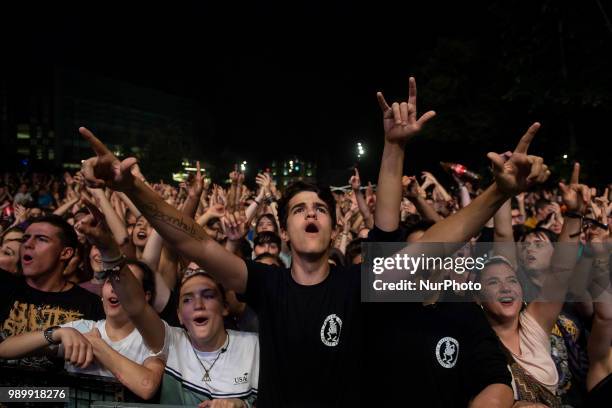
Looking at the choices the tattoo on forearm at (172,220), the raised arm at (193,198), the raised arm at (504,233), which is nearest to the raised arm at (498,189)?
the tattoo on forearm at (172,220)

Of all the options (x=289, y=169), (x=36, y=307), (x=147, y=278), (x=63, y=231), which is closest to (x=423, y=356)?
(x=147, y=278)

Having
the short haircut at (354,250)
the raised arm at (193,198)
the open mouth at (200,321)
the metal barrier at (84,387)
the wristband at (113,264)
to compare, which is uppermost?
the raised arm at (193,198)

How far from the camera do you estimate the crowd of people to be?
Result: 262 centimetres

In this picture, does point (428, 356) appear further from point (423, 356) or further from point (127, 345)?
point (127, 345)

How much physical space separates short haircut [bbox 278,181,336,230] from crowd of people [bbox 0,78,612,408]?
0.01 m

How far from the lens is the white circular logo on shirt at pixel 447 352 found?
2706 millimetres

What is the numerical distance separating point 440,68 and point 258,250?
25738 mm

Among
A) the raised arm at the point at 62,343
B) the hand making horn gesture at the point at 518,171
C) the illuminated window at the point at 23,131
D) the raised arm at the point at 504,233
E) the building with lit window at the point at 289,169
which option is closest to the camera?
the hand making horn gesture at the point at 518,171

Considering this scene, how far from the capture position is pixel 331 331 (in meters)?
2.63

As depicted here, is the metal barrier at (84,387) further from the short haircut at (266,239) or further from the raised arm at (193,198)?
the short haircut at (266,239)

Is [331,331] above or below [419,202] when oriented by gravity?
below

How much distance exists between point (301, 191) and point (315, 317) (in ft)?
2.49

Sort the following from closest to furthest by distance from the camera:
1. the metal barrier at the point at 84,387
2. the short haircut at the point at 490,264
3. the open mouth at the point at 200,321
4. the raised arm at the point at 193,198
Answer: the metal barrier at the point at 84,387
the open mouth at the point at 200,321
the short haircut at the point at 490,264
the raised arm at the point at 193,198

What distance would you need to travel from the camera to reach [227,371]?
124 inches
